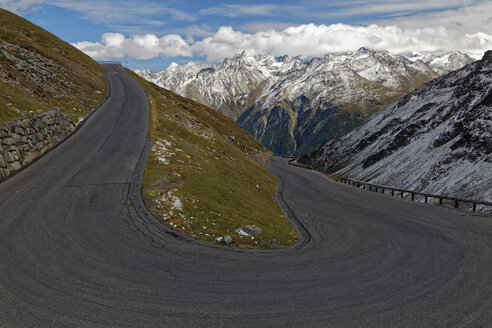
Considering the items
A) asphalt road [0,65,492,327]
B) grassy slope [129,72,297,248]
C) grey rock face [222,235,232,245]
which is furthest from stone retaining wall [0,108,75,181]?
grey rock face [222,235,232,245]

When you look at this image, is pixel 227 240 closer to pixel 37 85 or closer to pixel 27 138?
pixel 27 138

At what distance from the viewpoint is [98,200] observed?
48.5ft

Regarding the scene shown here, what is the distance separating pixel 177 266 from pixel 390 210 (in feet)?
59.6

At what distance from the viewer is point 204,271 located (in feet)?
31.1

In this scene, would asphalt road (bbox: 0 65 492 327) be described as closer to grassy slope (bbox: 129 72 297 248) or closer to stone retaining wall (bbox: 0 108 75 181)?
grassy slope (bbox: 129 72 297 248)

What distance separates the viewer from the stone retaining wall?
18375mm

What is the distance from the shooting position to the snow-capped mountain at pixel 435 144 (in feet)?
124

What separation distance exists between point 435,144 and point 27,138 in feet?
189

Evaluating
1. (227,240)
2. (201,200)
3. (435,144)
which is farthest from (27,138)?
(435,144)

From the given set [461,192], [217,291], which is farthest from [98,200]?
[461,192]

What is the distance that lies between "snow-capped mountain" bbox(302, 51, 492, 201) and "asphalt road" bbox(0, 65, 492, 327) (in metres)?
23.3

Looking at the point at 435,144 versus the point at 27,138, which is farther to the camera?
the point at 435,144

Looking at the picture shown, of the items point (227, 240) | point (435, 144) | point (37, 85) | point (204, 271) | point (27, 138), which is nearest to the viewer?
point (204, 271)

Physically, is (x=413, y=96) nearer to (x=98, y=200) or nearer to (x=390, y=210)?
(x=390, y=210)
